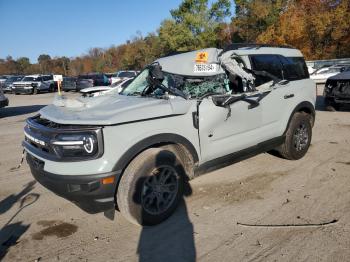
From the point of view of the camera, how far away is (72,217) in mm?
3908

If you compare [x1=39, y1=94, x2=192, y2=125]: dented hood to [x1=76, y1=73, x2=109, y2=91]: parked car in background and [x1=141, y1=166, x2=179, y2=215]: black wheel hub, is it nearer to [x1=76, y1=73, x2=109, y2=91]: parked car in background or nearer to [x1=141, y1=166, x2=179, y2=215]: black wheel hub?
Result: [x1=141, y1=166, x2=179, y2=215]: black wheel hub

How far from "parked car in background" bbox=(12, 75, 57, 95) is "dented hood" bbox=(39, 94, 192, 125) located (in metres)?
27.3

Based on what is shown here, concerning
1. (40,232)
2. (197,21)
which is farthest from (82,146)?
(197,21)

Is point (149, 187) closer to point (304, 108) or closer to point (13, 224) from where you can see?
point (13, 224)

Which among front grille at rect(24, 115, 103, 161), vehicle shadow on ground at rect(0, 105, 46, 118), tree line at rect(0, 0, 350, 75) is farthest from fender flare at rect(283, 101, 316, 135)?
tree line at rect(0, 0, 350, 75)

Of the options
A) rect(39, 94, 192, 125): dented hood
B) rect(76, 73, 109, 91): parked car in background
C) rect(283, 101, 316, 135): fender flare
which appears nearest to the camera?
rect(39, 94, 192, 125): dented hood

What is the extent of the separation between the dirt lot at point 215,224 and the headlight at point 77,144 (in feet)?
3.06

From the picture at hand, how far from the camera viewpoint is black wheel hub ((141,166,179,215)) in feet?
11.6

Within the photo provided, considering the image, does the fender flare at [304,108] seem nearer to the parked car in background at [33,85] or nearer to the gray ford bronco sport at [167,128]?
the gray ford bronco sport at [167,128]

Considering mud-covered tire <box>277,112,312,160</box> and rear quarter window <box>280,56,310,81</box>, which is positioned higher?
rear quarter window <box>280,56,310,81</box>

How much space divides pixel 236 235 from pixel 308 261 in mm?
724

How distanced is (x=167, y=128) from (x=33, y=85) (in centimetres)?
2859

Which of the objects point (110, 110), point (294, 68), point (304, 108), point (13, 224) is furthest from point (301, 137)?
point (13, 224)

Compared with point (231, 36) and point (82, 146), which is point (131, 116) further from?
point (231, 36)
